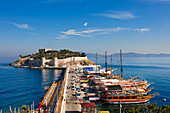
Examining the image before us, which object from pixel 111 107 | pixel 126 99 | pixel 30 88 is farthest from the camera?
pixel 30 88

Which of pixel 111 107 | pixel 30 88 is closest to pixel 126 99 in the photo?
pixel 111 107

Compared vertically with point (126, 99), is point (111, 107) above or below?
below

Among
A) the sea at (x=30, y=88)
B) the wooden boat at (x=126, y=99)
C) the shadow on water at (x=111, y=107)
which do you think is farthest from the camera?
the sea at (x=30, y=88)

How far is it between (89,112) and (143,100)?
16.5 metres

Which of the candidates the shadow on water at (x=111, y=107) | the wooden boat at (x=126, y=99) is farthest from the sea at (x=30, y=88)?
the shadow on water at (x=111, y=107)

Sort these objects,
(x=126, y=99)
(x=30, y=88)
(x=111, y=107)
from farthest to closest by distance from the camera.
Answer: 1. (x=30, y=88)
2. (x=126, y=99)
3. (x=111, y=107)

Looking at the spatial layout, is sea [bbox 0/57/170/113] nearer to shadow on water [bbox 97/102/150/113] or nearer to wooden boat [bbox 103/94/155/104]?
wooden boat [bbox 103/94/155/104]

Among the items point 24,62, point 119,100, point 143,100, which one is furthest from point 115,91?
point 24,62

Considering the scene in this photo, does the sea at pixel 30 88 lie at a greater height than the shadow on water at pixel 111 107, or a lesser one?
greater

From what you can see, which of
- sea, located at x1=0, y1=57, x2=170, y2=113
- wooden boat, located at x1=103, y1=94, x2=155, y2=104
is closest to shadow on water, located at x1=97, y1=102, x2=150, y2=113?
wooden boat, located at x1=103, y1=94, x2=155, y2=104

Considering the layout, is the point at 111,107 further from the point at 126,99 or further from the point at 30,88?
the point at 30,88

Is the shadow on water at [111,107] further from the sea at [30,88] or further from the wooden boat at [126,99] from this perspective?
the sea at [30,88]

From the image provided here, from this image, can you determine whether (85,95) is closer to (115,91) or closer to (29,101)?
(115,91)

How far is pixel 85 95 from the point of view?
3478 cm
